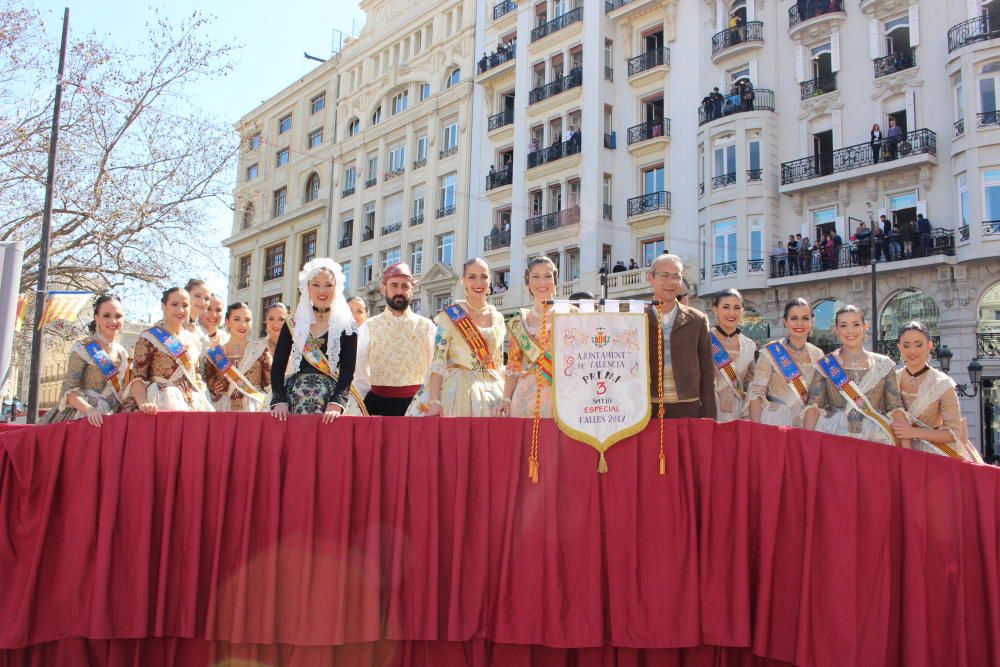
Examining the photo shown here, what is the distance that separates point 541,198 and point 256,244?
904 inches

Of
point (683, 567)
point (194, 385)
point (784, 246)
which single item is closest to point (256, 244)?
point (784, 246)

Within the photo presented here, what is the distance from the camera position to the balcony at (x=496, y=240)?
30078 mm

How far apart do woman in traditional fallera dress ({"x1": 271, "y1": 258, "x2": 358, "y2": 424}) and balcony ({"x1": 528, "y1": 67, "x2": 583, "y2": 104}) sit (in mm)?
24250

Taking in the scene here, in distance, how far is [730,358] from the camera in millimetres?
6523

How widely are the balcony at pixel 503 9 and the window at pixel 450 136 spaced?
462 centimetres

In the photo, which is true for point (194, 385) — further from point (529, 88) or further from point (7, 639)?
point (529, 88)

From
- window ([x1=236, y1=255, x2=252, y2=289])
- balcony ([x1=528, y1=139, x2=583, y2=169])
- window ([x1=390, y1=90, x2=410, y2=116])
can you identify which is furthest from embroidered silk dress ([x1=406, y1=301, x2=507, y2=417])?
window ([x1=236, y1=255, x2=252, y2=289])

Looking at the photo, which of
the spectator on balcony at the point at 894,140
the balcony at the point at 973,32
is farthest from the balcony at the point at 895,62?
the spectator on balcony at the point at 894,140

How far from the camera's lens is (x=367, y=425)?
4480 mm

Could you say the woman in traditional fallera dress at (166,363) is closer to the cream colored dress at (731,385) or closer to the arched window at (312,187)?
the cream colored dress at (731,385)

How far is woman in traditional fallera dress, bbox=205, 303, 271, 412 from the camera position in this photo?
702 cm

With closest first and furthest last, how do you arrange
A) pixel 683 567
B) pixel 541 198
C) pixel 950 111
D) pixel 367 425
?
pixel 683 567, pixel 367 425, pixel 950 111, pixel 541 198

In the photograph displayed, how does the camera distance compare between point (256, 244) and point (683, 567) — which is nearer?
point (683, 567)

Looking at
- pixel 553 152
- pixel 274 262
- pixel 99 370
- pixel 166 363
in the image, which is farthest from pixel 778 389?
pixel 274 262
